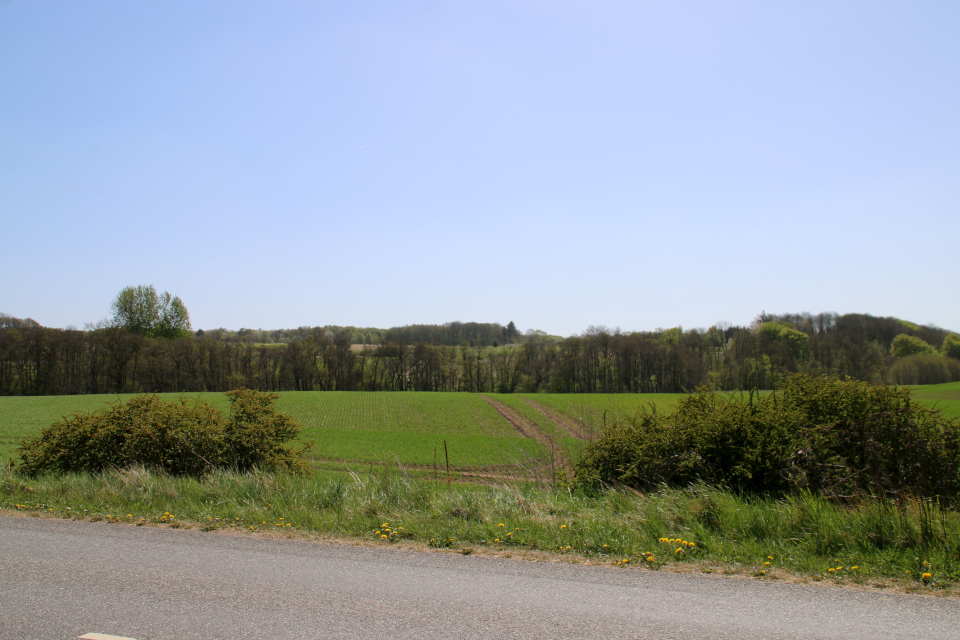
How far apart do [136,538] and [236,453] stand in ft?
22.0

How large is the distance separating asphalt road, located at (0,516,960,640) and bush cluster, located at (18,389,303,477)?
674cm

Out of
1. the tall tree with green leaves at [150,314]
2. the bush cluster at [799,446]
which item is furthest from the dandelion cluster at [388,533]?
the tall tree with green leaves at [150,314]

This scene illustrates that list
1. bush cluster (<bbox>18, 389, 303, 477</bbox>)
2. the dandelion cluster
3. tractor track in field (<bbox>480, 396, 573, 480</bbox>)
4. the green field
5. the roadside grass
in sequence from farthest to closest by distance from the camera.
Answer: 1. tractor track in field (<bbox>480, 396, 573, 480</bbox>)
2. the green field
3. bush cluster (<bbox>18, 389, 303, 477</bbox>)
4. the dandelion cluster
5. the roadside grass

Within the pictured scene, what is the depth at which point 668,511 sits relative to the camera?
23.0 feet

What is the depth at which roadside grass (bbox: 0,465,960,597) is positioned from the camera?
5.44 m

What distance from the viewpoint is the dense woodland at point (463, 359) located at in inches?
3036

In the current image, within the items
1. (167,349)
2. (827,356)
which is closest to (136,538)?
(167,349)

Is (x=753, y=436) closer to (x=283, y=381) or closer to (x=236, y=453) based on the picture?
(x=236, y=453)

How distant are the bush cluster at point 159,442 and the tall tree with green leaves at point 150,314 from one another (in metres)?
99.7

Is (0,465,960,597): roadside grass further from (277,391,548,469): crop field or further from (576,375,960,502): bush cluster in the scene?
(277,391,548,469): crop field

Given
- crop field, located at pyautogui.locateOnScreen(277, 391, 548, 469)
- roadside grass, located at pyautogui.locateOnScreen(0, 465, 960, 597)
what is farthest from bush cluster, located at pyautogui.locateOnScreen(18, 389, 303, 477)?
crop field, located at pyautogui.locateOnScreen(277, 391, 548, 469)

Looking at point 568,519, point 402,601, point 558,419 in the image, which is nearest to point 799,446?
point 568,519

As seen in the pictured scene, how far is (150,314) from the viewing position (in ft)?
337

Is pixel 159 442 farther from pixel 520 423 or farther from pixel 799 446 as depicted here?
pixel 520 423
